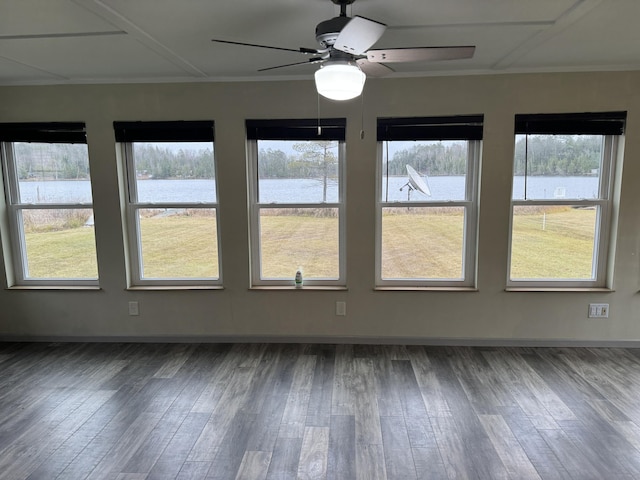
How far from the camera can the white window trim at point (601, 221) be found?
11.2ft

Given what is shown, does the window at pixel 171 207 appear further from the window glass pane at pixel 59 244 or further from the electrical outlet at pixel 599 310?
the electrical outlet at pixel 599 310

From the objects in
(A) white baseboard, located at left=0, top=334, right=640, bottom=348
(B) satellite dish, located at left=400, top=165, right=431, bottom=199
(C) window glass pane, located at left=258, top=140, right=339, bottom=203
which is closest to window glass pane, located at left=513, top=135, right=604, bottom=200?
(B) satellite dish, located at left=400, top=165, right=431, bottom=199

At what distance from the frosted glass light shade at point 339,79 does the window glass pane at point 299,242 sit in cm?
180

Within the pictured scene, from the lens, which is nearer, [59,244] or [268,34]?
[268,34]

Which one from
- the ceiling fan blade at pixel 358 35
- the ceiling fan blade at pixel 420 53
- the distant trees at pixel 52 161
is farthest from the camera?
the distant trees at pixel 52 161

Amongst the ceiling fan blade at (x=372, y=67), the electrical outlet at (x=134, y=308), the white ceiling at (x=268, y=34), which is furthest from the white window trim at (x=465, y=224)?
the electrical outlet at (x=134, y=308)

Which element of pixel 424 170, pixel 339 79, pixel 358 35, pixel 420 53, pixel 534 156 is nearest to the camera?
pixel 358 35

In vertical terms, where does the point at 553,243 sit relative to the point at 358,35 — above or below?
below

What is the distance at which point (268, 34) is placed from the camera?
2.42 meters

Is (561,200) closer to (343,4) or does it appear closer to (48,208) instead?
(343,4)

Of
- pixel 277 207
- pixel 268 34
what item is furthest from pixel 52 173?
Answer: pixel 268 34

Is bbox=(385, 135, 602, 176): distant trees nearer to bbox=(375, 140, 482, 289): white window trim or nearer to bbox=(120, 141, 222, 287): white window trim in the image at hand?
bbox=(375, 140, 482, 289): white window trim

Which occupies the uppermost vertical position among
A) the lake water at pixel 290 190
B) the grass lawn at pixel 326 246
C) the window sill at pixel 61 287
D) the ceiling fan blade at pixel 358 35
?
the ceiling fan blade at pixel 358 35

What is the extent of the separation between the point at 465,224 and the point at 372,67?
1.95 meters
